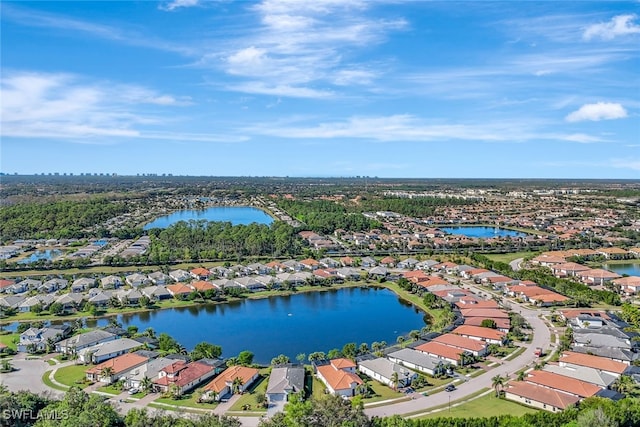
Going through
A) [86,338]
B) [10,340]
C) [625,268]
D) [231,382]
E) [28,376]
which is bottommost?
[28,376]

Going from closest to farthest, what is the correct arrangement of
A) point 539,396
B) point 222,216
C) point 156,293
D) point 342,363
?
point 539,396, point 342,363, point 156,293, point 222,216

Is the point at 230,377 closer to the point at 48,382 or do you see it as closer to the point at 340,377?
the point at 340,377

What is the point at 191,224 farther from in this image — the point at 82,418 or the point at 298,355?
the point at 82,418

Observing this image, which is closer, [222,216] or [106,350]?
[106,350]

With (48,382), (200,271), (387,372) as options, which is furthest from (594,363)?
(200,271)

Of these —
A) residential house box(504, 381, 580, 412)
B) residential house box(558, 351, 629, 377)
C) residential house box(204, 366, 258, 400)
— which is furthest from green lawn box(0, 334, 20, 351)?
residential house box(558, 351, 629, 377)

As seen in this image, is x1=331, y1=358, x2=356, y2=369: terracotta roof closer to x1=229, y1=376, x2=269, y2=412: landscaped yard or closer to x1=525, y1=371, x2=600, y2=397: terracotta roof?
x1=229, y1=376, x2=269, y2=412: landscaped yard

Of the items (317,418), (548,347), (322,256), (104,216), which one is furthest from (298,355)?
(104,216)
